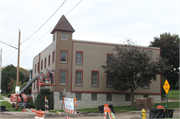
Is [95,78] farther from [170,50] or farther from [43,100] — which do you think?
[170,50]

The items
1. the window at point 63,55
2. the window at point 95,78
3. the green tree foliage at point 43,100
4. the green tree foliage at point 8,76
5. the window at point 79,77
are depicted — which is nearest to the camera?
the green tree foliage at point 43,100

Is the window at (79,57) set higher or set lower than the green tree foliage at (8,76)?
higher

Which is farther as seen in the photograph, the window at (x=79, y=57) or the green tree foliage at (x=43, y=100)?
the window at (x=79, y=57)

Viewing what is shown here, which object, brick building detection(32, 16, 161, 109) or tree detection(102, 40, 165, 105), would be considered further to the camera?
brick building detection(32, 16, 161, 109)

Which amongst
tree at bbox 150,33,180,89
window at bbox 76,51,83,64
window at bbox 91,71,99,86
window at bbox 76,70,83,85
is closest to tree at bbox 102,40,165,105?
window at bbox 91,71,99,86

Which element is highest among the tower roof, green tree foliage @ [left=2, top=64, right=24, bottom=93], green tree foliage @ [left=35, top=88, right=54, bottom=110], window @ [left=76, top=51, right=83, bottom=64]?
the tower roof

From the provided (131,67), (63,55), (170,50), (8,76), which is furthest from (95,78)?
(8,76)

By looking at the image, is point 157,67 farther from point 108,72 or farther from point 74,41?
point 74,41

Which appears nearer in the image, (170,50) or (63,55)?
(63,55)

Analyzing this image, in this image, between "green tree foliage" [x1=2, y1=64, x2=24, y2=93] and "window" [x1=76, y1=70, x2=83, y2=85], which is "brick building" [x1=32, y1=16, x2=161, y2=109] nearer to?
"window" [x1=76, y1=70, x2=83, y2=85]

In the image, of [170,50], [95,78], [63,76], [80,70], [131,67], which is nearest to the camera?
[131,67]

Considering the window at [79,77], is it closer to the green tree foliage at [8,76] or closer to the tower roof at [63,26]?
the tower roof at [63,26]

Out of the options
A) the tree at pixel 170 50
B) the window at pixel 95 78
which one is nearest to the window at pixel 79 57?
the window at pixel 95 78

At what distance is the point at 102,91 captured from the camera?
3597cm
